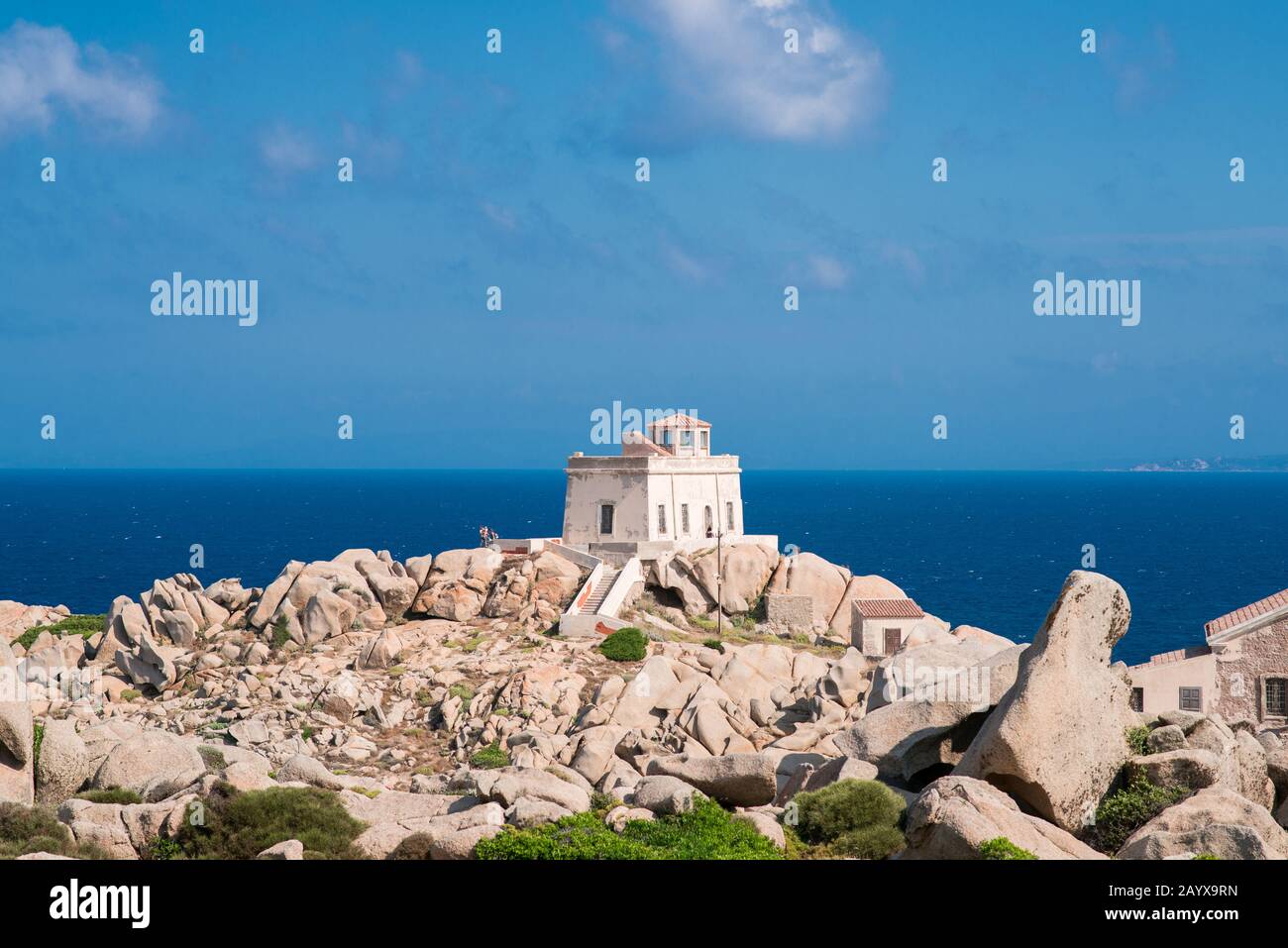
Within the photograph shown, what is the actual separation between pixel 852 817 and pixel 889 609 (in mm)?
31690

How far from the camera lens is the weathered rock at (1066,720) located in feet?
72.4

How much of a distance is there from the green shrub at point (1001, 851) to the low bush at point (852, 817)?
2981 mm

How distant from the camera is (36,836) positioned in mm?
20969

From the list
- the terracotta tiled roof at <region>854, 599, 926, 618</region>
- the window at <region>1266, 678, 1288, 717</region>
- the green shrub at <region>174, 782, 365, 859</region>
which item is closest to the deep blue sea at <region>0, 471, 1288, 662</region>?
the terracotta tiled roof at <region>854, 599, 926, 618</region>

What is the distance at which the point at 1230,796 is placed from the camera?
20844 mm

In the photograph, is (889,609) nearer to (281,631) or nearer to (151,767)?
(281,631)

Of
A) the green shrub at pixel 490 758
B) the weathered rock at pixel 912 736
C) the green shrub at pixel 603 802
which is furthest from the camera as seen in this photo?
the green shrub at pixel 490 758

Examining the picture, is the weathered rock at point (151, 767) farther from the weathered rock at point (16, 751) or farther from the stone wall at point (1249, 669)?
the stone wall at point (1249, 669)

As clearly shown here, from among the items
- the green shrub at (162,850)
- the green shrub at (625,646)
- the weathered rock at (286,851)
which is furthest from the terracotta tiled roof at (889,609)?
the weathered rock at (286,851)

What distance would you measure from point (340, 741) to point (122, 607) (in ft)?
65.5

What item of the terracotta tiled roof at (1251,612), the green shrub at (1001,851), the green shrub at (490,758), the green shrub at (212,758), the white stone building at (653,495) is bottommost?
the green shrub at (490,758)

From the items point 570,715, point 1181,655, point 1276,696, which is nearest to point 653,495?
point 570,715

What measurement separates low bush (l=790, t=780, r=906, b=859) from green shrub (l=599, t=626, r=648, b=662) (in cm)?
2256

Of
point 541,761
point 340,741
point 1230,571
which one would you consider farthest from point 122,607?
point 1230,571
